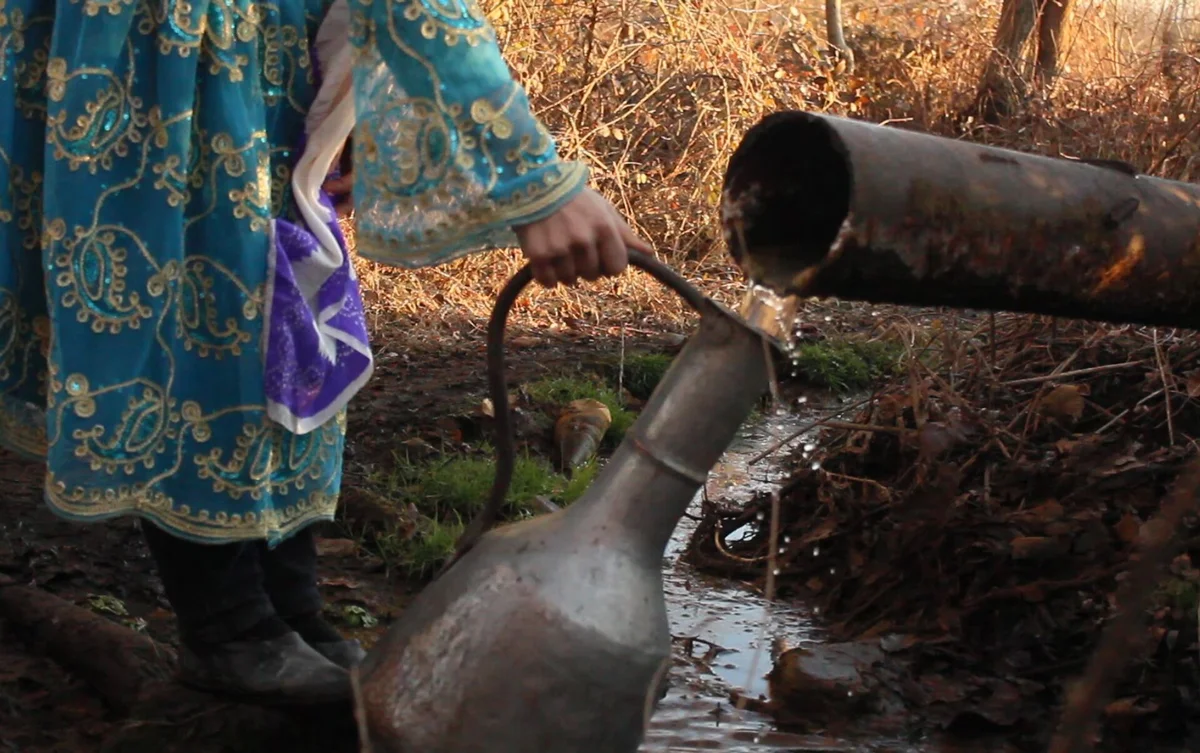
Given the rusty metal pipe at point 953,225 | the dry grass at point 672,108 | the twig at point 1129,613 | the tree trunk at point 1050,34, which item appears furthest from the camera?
the tree trunk at point 1050,34


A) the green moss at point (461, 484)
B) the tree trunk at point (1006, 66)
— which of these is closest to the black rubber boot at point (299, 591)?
the green moss at point (461, 484)

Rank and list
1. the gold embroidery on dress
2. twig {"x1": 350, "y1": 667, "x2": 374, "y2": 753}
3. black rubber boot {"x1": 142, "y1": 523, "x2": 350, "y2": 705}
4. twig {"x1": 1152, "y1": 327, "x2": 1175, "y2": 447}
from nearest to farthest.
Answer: twig {"x1": 350, "y1": 667, "x2": 374, "y2": 753} → the gold embroidery on dress → black rubber boot {"x1": 142, "y1": 523, "x2": 350, "y2": 705} → twig {"x1": 1152, "y1": 327, "x2": 1175, "y2": 447}

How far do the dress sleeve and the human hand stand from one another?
21 mm

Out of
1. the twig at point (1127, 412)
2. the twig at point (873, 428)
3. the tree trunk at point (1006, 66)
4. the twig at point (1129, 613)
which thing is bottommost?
the twig at point (873, 428)

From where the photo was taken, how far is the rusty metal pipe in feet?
5.65

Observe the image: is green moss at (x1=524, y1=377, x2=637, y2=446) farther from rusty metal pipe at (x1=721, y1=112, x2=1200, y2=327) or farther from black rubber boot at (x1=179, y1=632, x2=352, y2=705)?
rusty metal pipe at (x1=721, y1=112, x2=1200, y2=327)

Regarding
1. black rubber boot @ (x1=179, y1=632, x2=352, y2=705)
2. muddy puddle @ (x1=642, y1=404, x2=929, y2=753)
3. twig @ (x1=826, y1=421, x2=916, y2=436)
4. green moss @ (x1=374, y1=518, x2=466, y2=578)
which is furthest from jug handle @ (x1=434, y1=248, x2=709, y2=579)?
twig @ (x1=826, y1=421, x2=916, y2=436)

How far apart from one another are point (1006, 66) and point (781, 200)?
7411 millimetres

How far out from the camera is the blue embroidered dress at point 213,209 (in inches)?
81.5

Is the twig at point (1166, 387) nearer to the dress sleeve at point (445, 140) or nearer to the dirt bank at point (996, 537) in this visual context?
the dirt bank at point (996, 537)

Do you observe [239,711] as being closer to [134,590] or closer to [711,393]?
[134,590]

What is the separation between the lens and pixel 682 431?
1.79 m

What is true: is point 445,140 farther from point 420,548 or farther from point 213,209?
point 420,548

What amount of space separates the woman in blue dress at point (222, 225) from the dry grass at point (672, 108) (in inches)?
139
